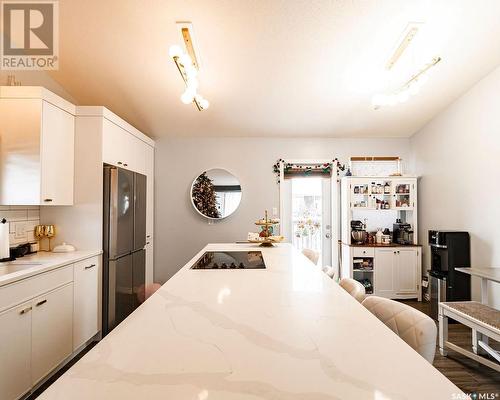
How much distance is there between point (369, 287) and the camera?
432cm

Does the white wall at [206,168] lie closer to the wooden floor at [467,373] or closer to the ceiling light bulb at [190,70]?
the ceiling light bulb at [190,70]

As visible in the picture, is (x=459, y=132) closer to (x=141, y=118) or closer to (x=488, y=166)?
(x=488, y=166)

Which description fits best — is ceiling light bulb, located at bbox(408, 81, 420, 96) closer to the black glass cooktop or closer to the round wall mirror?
the black glass cooktop

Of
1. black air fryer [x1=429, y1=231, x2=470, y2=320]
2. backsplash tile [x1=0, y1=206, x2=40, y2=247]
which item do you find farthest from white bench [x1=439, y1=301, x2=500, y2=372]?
backsplash tile [x1=0, y1=206, x2=40, y2=247]

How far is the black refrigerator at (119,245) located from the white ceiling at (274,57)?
1.12 meters

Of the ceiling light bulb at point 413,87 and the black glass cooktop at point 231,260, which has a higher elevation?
the ceiling light bulb at point 413,87

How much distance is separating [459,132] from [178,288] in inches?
154

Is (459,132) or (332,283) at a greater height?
(459,132)

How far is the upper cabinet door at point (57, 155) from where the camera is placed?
8.35ft

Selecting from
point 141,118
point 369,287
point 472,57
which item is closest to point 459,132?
point 472,57

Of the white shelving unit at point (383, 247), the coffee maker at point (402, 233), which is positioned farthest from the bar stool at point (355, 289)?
the coffee maker at point (402, 233)

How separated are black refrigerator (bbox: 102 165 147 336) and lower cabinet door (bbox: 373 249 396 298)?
3187 millimetres

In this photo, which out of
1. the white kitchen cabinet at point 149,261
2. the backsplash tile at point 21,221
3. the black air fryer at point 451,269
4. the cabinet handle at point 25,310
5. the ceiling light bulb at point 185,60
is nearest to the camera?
the cabinet handle at point 25,310

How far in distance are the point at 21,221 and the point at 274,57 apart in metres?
2.84
